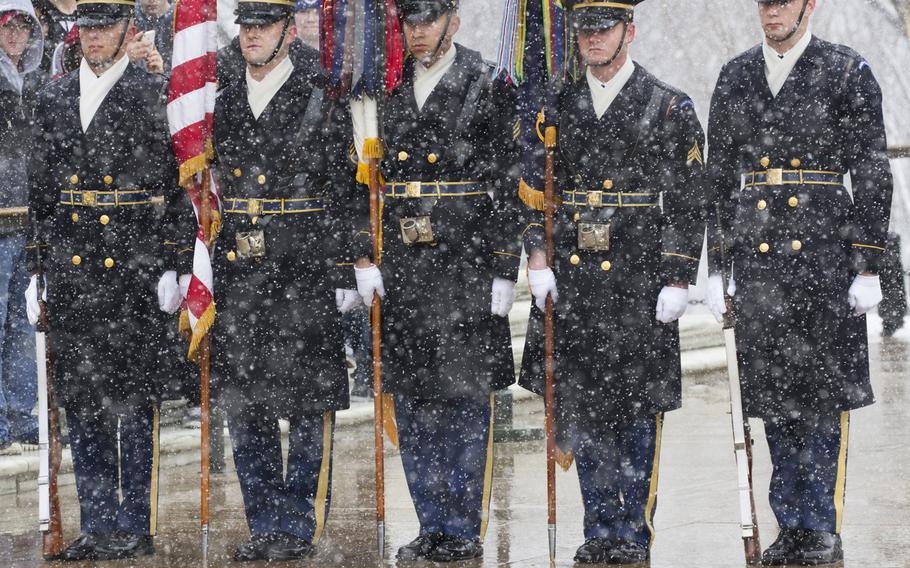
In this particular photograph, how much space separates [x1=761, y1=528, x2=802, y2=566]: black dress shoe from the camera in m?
6.26

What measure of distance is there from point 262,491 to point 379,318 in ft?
2.63

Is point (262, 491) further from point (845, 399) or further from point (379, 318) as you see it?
point (845, 399)

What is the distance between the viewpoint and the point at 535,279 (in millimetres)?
6477

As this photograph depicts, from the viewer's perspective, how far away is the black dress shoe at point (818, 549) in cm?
620

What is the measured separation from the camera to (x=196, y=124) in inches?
262

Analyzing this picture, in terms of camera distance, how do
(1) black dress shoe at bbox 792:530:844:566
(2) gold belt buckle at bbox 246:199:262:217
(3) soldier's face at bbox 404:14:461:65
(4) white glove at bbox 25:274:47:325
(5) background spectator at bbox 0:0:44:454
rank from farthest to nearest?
(5) background spectator at bbox 0:0:44:454 < (4) white glove at bbox 25:274:47:325 < (2) gold belt buckle at bbox 246:199:262:217 < (3) soldier's face at bbox 404:14:461:65 < (1) black dress shoe at bbox 792:530:844:566

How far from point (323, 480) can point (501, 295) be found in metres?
1.01

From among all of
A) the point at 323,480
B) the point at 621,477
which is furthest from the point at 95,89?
the point at 621,477

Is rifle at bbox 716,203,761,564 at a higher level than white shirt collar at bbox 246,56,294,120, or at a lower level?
lower

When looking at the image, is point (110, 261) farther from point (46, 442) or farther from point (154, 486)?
point (154, 486)

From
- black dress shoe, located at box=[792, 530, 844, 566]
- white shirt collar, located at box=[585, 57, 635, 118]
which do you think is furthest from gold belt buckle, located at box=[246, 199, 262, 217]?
black dress shoe, located at box=[792, 530, 844, 566]

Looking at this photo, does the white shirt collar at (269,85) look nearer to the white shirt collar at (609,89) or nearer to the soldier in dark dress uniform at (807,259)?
the white shirt collar at (609,89)

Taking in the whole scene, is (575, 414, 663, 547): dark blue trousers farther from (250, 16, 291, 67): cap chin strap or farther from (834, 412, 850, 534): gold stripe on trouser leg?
(250, 16, 291, 67): cap chin strap

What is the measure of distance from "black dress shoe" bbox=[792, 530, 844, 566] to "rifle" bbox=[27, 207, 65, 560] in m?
2.84
